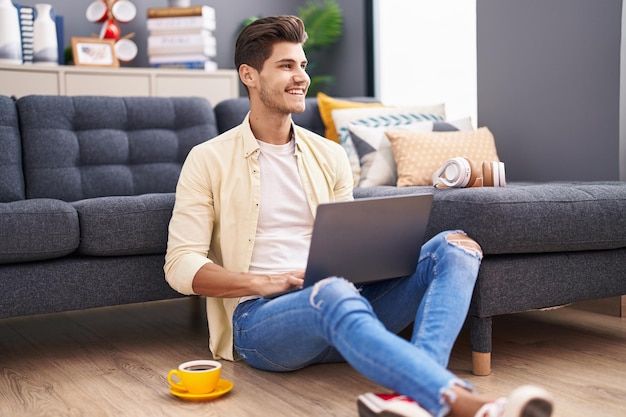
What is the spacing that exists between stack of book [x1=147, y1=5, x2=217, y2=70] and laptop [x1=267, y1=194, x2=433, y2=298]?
3.29 metres

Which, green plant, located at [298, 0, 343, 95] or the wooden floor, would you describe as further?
green plant, located at [298, 0, 343, 95]

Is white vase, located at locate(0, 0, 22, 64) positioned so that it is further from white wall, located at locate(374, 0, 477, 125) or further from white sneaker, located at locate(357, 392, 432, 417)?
white sneaker, located at locate(357, 392, 432, 417)

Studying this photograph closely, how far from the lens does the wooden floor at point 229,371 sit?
195cm

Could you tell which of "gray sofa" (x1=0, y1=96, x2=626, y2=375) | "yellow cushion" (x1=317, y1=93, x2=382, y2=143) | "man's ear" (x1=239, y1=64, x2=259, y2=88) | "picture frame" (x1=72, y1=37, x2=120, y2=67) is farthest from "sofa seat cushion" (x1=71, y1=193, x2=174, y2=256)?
"picture frame" (x1=72, y1=37, x2=120, y2=67)

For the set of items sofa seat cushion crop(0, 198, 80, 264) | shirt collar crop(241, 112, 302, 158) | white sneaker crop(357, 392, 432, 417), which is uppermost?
shirt collar crop(241, 112, 302, 158)

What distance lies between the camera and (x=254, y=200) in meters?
2.16

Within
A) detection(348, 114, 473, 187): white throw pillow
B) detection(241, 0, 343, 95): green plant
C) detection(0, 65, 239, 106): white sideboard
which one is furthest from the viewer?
detection(241, 0, 343, 95): green plant

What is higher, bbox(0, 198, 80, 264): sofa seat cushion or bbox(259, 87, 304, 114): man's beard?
bbox(259, 87, 304, 114): man's beard

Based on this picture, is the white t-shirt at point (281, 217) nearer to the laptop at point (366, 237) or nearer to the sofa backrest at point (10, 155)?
the laptop at point (366, 237)

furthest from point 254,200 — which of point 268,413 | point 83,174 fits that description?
point 83,174

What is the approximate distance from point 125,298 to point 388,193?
3.09 ft

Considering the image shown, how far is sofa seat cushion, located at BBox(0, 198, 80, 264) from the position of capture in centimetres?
230

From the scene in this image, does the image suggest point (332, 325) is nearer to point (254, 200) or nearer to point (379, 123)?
point (254, 200)

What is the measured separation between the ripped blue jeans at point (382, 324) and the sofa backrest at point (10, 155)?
1.22 m
